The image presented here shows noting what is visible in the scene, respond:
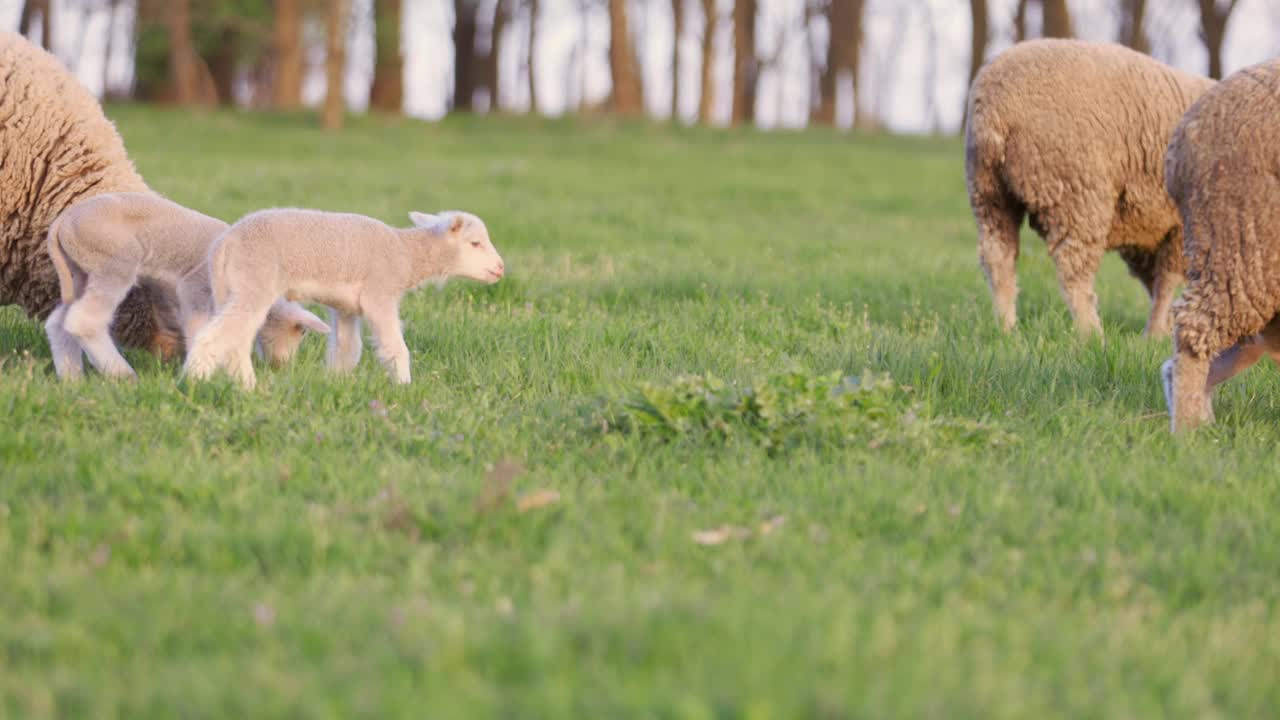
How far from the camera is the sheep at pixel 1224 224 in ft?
15.0

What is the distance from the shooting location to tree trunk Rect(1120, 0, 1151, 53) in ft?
94.8

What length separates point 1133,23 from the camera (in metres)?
29.6

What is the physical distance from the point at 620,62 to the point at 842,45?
25.9 ft

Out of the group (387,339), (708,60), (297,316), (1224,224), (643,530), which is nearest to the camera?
(643,530)

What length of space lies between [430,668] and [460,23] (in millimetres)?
31598

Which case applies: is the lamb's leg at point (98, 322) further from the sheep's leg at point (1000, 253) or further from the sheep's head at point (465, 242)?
the sheep's leg at point (1000, 253)

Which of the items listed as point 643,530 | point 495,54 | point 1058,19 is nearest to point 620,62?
point 495,54

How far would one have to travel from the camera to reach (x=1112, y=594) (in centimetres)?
303

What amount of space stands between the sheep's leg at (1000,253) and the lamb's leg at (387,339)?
3.44 meters

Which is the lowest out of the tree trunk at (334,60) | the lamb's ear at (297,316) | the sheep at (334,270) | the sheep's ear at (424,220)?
the lamb's ear at (297,316)

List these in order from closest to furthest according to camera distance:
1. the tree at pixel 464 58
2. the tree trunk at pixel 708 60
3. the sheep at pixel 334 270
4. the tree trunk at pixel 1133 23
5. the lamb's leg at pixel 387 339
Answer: the sheep at pixel 334 270, the lamb's leg at pixel 387 339, the tree trunk at pixel 1133 23, the tree trunk at pixel 708 60, the tree at pixel 464 58

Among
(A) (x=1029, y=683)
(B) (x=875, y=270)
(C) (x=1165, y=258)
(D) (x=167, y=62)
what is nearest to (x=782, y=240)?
(B) (x=875, y=270)

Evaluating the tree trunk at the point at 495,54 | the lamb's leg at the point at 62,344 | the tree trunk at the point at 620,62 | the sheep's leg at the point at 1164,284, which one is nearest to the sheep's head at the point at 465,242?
the lamb's leg at the point at 62,344

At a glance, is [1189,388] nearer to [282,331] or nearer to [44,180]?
[282,331]
